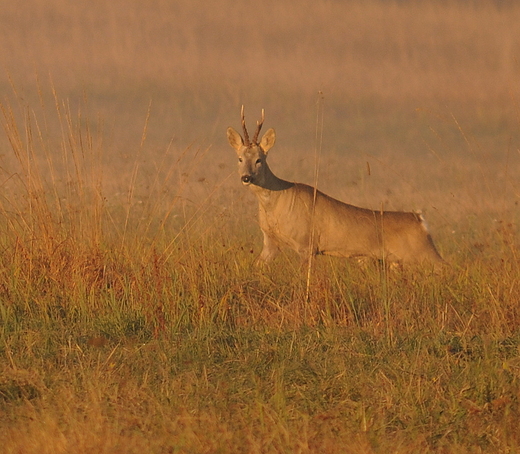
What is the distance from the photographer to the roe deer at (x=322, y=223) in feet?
33.2

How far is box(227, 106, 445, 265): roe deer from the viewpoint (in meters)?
10.1

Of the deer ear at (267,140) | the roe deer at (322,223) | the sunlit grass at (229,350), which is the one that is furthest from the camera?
the deer ear at (267,140)

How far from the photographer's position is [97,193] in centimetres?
741

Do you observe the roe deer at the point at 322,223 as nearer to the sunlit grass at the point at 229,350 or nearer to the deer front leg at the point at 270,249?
the deer front leg at the point at 270,249

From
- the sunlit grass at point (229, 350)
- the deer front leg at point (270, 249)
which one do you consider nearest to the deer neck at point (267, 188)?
the deer front leg at point (270, 249)

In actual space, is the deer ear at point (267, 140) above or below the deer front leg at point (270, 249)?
above

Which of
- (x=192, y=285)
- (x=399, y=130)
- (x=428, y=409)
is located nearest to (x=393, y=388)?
(x=428, y=409)

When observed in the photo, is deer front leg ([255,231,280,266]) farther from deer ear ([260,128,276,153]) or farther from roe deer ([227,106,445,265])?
deer ear ([260,128,276,153])

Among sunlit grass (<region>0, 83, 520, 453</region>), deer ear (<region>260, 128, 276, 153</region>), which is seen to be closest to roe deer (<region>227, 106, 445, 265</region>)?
deer ear (<region>260, 128, 276, 153</region>)

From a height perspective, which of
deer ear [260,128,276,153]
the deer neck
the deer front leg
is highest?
deer ear [260,128,276,153]

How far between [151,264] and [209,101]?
2834 centimetres

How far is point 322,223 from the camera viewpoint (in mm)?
10266

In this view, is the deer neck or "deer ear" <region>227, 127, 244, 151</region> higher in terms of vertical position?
"deer ear" <region>227, 127, 244, 151</region>

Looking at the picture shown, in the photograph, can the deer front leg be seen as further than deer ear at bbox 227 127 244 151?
No
